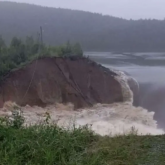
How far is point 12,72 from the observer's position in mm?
15891

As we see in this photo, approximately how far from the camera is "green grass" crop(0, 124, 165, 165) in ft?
15.1

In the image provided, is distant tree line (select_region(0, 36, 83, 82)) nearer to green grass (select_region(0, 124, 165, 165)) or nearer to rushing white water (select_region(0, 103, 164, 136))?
rushing white water (select_region(0, 103, 164, 136))

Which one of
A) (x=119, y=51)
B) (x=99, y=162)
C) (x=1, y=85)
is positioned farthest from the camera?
(x=119, y=51)

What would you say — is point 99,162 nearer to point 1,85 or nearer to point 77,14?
point 1,85

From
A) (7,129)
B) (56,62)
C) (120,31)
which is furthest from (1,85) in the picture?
(120,31)

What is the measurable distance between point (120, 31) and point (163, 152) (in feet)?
98.9

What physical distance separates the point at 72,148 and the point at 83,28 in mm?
35620

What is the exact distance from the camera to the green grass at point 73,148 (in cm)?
460

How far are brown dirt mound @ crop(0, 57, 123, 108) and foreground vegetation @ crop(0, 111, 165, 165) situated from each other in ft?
31.6

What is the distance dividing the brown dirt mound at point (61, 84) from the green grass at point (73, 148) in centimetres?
962

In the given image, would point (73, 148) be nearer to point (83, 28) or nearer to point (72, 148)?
point (72, 148)

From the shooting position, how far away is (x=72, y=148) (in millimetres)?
4945

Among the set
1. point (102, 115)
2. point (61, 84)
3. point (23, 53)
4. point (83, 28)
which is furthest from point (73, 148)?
point (83, 28)

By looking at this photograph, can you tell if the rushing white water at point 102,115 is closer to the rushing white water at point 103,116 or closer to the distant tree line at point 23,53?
the rushing white water at point 103,116
